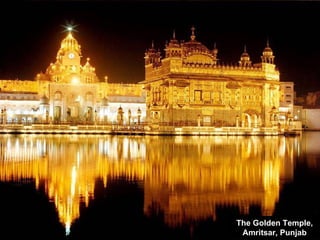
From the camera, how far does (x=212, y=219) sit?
6383mm

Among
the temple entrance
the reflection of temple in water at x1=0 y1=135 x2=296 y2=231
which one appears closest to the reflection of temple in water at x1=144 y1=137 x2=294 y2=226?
the reflection of temple in water at x1=0 y1=135 x2=296 y2=231

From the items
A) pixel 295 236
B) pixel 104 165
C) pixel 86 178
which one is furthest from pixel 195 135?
pixel 295 236

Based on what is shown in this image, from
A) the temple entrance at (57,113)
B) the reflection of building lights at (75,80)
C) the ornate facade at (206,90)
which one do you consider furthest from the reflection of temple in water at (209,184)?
the reflection of building lights at (75,80)

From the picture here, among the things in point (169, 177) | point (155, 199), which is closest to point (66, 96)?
point (169, 177)

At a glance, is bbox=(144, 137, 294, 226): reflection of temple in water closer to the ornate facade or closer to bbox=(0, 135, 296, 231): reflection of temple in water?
bbox=(0, 135, 296, 231): reflection of temple in water

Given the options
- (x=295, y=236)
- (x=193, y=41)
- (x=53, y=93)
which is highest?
(x=193, y=41)

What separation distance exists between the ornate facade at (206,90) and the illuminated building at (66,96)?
Result: 5.49m

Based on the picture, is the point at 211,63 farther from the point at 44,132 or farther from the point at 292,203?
the point at 292,203

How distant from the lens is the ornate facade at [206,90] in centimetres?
3353

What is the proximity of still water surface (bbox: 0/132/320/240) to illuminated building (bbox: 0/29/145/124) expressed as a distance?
89.1 feet

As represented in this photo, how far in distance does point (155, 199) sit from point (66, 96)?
110 ft

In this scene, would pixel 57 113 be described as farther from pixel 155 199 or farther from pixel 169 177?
pixel 155 199

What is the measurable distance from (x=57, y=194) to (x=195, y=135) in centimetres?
2308

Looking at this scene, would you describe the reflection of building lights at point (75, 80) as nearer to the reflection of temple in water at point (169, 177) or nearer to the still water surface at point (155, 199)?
the reflection of temple in water at point (169, 177)
